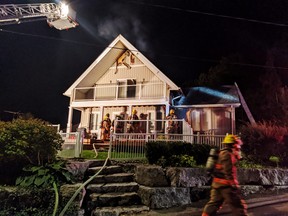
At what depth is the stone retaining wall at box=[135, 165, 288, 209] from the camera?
23.5 feet

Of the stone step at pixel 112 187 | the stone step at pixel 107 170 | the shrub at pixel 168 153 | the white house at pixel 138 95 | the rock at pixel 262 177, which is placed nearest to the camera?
the stone step at pixel 112 187

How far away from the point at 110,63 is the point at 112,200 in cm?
1315

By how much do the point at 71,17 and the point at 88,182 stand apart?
21.8 feet

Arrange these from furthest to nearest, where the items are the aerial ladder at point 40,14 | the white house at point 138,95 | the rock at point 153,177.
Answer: the white house at point 138,95 < the aerial ladder at point 40,14 < the rock at point 153,177

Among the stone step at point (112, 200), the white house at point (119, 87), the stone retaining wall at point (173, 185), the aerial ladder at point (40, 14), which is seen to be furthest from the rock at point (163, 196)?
the white house at point (119, 87)

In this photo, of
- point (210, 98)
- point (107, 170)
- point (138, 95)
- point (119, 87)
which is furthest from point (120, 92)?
point (107, 170)

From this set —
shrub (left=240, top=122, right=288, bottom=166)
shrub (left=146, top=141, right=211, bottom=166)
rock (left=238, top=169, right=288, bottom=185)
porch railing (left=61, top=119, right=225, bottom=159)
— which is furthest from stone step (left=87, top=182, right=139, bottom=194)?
shrub (left=240, top=122, right=288, bottom=166)

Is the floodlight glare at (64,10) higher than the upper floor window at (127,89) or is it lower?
higher

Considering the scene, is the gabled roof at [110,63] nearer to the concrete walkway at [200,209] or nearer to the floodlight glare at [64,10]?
the floodlight glare at [64,10]

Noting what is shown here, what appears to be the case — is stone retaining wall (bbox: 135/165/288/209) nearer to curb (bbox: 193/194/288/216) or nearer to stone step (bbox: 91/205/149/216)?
stone step (bbox: 91/205/149/216)

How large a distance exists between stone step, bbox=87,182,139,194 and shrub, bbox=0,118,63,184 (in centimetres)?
171

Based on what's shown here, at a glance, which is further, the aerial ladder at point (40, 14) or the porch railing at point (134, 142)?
the aerial ladder at point (40, 14)

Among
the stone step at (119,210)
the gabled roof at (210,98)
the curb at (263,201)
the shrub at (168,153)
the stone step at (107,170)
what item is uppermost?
the gabled roof at (210,98)

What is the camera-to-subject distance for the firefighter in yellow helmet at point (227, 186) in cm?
498
